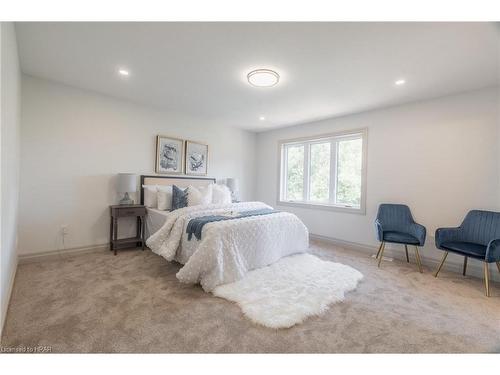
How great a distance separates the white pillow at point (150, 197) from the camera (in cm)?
367

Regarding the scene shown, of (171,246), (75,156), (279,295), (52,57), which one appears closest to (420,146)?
(279,295)

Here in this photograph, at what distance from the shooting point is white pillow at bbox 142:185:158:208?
12.0 feet

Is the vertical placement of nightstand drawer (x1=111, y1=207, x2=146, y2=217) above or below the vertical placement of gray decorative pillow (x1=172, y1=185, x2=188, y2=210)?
below

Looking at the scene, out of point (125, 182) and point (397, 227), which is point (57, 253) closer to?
point (125, 182)

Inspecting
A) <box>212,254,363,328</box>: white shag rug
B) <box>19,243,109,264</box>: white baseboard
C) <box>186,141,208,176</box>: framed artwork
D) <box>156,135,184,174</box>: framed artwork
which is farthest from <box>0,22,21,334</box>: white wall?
<box>186,141,208,176</box>: framed artwork

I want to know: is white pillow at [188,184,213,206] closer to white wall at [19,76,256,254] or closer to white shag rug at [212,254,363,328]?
white wall at [19,76,256,254]

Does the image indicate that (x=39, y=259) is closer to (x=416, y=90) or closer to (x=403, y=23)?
(x=403, y=23)

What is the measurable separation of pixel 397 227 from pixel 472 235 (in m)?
0.81

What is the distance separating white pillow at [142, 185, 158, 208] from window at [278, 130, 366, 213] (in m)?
2.77

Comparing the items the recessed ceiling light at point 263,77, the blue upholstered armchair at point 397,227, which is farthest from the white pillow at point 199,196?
the blue upholstered armchair at point 397,227

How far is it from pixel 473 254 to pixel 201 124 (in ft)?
15.0

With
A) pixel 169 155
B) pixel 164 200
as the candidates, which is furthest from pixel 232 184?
pixel 164 200

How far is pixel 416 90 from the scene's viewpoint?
294cm

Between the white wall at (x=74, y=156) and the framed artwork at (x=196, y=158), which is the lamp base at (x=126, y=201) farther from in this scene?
the framed artwork at (x=196, y=158)
